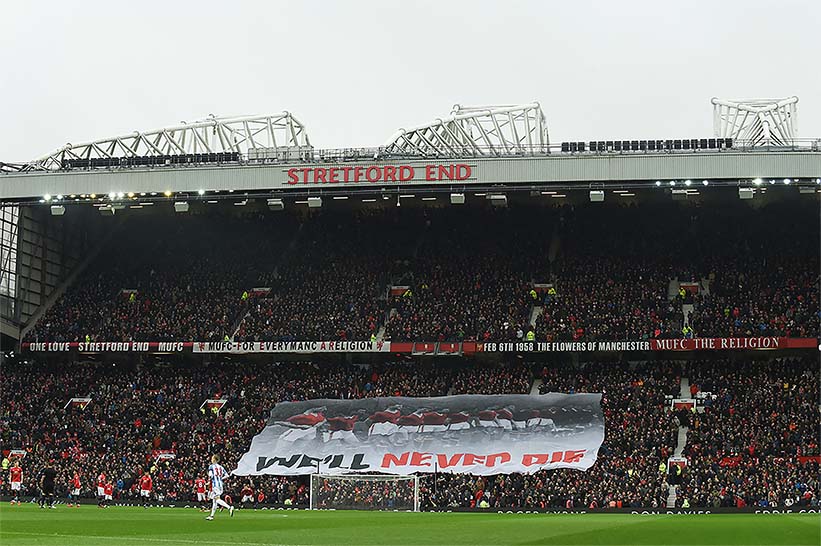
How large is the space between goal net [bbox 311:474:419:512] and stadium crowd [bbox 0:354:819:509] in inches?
39.5

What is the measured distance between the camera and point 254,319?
62.0 metres

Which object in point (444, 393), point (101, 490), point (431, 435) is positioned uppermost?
point (444, 393)

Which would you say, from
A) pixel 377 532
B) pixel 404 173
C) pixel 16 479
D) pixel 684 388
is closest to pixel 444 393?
→ pixel 404 173

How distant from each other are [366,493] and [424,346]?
1244 cm

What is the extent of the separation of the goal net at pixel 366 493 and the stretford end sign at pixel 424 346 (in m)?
10.7

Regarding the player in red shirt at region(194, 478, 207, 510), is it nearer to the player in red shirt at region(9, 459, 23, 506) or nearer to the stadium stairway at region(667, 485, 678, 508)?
the player in red shirt at region(9, 459, 23, 506)

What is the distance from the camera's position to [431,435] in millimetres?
54781

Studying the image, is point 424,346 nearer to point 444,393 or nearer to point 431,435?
point 444,393

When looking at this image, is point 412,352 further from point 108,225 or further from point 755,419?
point 108,225

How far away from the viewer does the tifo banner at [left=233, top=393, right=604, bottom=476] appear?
5259 cm

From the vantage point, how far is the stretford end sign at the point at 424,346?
180 ft

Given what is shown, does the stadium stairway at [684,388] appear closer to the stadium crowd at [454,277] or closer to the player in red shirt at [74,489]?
the stadium crowd at [454,277]

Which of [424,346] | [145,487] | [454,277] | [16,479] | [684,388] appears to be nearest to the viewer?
[145,487]

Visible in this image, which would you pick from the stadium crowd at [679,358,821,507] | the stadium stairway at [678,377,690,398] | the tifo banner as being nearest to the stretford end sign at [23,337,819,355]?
the stadium crowd at [679,358,821,507]
